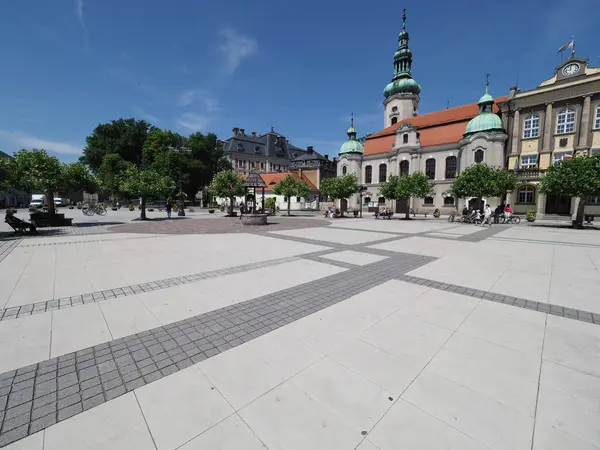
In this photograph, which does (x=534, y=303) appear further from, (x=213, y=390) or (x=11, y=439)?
(x=11, y=439)

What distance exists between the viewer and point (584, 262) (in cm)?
866

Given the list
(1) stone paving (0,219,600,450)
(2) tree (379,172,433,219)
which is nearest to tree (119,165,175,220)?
(1) stone paving (0,219,600,450)

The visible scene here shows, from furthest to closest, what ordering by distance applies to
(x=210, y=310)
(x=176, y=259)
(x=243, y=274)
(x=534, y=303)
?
(x=176, y=259)
(x=243, y=274)
(x=534, y=303)
(x=210, y=310)

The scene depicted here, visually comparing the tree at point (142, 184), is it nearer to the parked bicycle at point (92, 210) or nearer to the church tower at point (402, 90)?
the parked bicycle at point (92, 210)

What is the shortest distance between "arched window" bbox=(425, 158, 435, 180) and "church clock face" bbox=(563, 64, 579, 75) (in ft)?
55.5

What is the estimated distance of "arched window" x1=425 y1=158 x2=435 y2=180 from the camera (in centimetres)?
4240

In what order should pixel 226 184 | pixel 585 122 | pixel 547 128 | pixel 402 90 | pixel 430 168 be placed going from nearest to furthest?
pixel 226 184, pixel 585 122, pixel 547 128, pixel 430 168, pixel 402 90

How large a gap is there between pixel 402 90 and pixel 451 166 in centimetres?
2401

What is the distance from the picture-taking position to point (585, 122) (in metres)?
30.2

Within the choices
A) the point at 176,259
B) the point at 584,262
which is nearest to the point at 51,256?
the point at 176,259

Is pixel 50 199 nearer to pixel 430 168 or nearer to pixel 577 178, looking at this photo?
pixel 577 178

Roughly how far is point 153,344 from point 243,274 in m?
3.34

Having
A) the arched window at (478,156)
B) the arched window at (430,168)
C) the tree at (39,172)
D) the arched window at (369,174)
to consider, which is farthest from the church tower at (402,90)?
the tree at (39,172)

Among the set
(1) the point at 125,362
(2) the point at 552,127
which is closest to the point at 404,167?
(2) the point at 552,127
